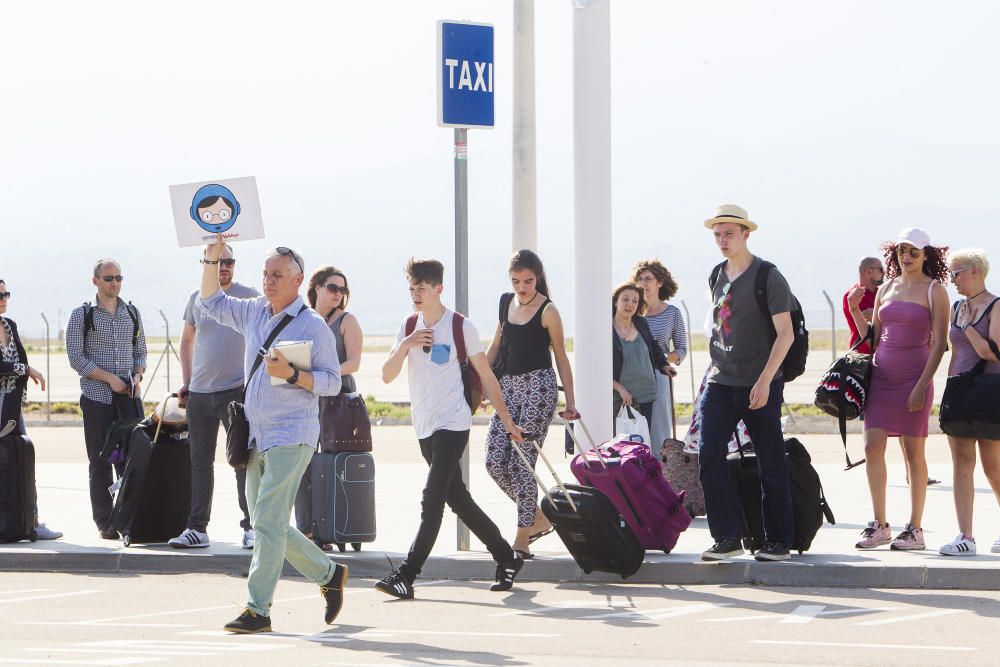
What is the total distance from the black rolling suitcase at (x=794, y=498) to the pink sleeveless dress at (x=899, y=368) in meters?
0.57

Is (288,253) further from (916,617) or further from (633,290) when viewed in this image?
(633,290)

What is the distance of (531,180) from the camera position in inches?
611

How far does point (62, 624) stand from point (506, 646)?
2.26 m

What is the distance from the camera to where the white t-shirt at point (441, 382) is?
28.2 feet

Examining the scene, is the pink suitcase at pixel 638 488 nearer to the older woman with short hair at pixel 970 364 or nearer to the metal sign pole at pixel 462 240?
the metal sign pole at pixel 462 240

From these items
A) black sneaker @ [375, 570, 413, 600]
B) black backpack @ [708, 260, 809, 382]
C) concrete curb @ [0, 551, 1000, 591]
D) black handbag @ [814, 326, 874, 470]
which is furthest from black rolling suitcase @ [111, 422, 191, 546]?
black handbag @ [814, 326, 874, 470]

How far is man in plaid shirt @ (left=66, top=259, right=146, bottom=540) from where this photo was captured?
11.0m

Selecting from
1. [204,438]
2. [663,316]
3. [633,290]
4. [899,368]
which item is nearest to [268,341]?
[204,438]

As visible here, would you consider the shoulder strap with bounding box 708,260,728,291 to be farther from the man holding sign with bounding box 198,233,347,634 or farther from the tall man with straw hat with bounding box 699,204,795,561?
the man holding sign with bounding box 198,233,347,634

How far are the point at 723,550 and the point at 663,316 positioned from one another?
3.48 m

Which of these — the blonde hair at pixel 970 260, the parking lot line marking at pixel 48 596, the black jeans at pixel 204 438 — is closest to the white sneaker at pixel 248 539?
the black jeans at pixel 204 438

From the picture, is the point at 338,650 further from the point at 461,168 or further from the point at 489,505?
the point at 489,505

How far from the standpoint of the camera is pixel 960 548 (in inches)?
369

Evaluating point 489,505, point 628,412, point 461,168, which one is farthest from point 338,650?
point 489,505
